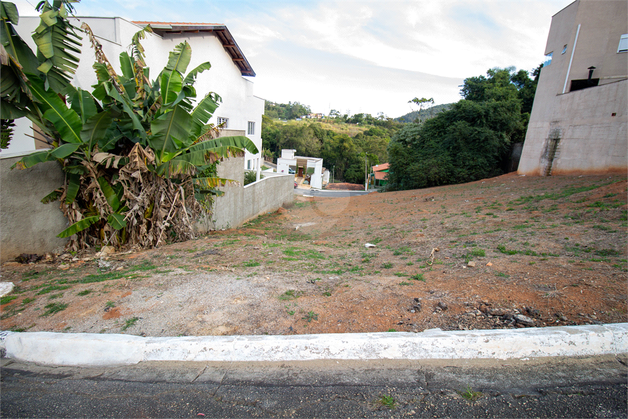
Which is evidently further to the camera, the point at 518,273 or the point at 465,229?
the point at 465,229

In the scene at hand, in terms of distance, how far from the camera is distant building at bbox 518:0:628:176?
15.0m

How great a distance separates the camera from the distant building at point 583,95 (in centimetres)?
1497

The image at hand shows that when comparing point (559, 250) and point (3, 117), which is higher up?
point (3, 117)

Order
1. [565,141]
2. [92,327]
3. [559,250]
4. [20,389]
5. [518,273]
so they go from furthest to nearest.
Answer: [565,141] < [559,250] < [518,273] < [92,327] < [20,389]

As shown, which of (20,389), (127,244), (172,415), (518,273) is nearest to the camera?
(172,415)

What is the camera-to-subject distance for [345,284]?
5.23 m

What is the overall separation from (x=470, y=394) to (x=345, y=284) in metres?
2.66

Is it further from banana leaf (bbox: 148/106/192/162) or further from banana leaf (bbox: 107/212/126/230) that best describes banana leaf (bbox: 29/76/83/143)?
banana leaf (bbox: 107/212/126/230)

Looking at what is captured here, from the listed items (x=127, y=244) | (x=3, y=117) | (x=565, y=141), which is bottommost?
(x=127, y=244)

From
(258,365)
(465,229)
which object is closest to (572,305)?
(258,365)

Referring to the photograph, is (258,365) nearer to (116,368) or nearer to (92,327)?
(116,368)

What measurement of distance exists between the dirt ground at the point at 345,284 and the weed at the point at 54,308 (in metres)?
0.02

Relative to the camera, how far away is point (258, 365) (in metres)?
3.20

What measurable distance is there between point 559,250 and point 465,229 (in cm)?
298
